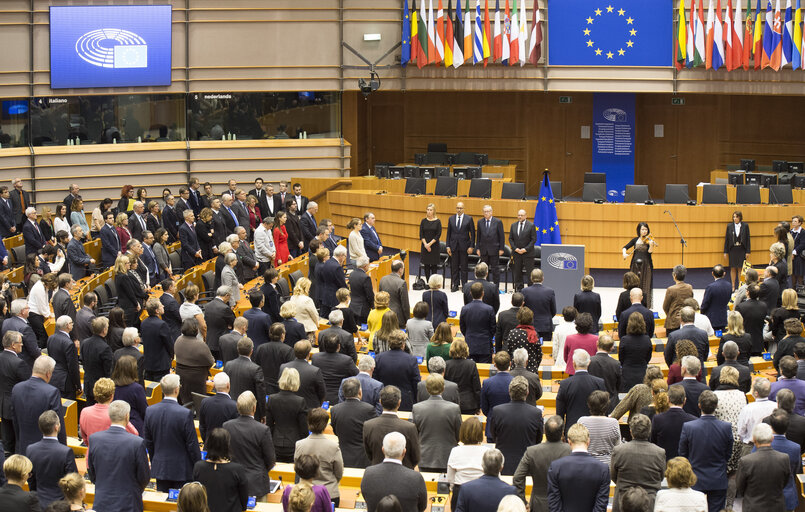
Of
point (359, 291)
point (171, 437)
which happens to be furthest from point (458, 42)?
point (171, 437)

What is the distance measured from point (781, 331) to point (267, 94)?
15446 millimetres

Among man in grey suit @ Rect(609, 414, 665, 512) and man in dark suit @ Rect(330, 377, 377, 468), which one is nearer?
man in grey suit @ Rect(609, 414, 665, 512)

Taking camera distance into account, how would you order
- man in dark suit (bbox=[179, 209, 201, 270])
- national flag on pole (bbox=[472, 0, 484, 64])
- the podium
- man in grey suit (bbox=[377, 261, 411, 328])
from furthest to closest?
1. national flag on pole (bbox=[472, 0, 484, 64])
2. man in dark suit (bbox=[179, 209, 201, 270])
3. the podium
4. man in grey suit (bbox=[377, 261, 411, 328])

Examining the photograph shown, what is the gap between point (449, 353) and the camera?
942 centimetres

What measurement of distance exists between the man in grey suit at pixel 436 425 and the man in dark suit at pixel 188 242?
873 cm

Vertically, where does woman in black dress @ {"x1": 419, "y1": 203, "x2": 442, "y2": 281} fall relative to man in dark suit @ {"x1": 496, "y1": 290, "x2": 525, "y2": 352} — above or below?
above

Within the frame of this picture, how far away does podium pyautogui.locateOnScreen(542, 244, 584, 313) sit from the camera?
15398 millimetres

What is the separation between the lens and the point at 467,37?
23.3m

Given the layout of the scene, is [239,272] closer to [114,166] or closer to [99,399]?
[99,399]

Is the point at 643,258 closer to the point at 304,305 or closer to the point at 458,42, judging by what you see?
the point at 304,305

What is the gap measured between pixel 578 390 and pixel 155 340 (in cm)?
466

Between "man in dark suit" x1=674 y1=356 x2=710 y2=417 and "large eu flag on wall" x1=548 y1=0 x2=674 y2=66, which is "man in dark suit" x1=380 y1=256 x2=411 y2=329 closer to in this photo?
"man in dark suit" x1=674 y1=356 x2=710 y2=417

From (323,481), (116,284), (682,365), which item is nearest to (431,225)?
(116,284)

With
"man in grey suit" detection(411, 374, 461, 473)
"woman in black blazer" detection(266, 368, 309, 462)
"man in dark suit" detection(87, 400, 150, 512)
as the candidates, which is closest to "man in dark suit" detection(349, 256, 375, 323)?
"woman in black blazer" detection(266, 368, 309, 462)
